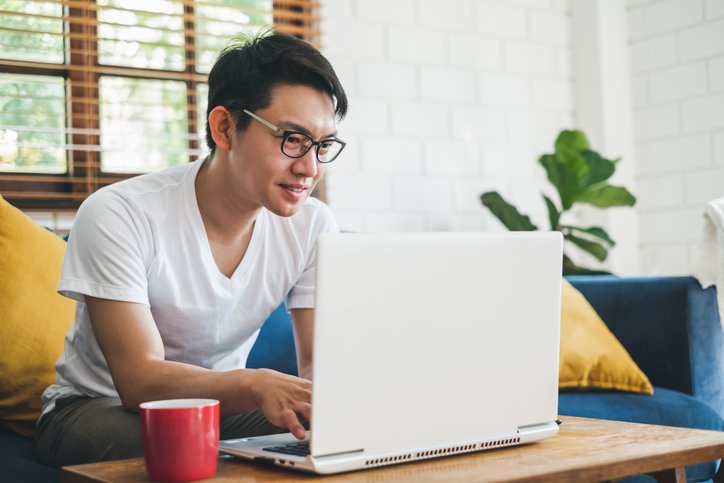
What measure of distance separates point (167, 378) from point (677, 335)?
1545mm

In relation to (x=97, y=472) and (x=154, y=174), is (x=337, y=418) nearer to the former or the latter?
(x=97, y=472)

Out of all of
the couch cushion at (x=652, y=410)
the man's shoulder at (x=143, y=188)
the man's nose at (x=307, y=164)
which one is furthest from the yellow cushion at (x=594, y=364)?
the man's shoulder at (x=143, y=188)

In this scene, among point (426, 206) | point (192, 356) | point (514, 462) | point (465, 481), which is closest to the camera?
point (465, 481)

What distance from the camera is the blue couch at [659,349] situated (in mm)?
2078

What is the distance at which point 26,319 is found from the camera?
1807 millimetres

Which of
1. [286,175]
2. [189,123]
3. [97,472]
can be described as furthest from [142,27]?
[97,472]

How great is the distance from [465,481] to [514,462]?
0.13 m

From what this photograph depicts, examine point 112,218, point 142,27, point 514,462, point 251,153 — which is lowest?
point 514,462

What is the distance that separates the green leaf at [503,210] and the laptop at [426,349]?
1906 mm

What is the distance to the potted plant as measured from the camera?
3.02 meters

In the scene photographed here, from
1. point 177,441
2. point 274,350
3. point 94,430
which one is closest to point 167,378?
point 94,430

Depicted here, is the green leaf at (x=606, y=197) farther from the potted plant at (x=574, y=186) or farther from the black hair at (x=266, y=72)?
the black hair at (x=266, y=72)

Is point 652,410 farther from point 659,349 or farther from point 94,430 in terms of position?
point 94,430

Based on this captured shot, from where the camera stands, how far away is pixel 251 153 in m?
1.55
